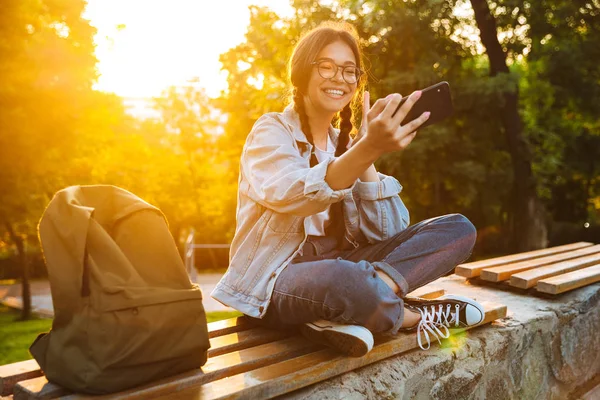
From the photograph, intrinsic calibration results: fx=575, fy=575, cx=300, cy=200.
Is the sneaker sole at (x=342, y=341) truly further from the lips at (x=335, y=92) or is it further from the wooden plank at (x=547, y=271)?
the wooden plank at (x=547, y=271)

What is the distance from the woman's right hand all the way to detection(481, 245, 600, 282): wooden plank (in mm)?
2110

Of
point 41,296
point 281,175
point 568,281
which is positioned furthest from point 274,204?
point 41,296

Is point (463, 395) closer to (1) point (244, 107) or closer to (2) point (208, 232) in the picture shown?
(1) point (244, 107)

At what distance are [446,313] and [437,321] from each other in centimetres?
7

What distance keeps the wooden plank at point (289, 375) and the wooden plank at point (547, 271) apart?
5.11ft

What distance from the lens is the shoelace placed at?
101 inches

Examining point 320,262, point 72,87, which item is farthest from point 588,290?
point 72,87

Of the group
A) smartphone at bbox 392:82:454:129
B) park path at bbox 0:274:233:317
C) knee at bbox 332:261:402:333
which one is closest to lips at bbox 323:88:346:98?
smartphone at bbox 392:82:454:129

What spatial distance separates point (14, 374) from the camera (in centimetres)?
197

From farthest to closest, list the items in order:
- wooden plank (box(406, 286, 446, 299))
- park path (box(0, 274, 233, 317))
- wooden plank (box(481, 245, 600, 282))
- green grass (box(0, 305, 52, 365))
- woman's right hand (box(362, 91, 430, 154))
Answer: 1. park path (box(0, 274, 233, 317))
2. green grass (box(0, 305, 52, 365))
3. wooden plank (box(481, 245, 600, 282))
4. wooden plank (box(406, 286, 446, 299))
5. woman's right hand (box(362, 91, 430, 154))

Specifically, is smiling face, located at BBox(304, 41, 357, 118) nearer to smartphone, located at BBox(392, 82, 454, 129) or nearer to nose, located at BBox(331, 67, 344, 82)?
nose, located at BBox(331, 67, 344, 82)

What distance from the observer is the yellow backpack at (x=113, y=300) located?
173 cm

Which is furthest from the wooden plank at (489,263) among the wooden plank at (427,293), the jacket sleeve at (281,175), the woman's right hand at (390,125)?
the woman's right hand at (390,125)

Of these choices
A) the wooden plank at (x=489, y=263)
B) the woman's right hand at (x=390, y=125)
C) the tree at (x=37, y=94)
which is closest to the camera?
the woman's right hand at (x=390, y=125)
